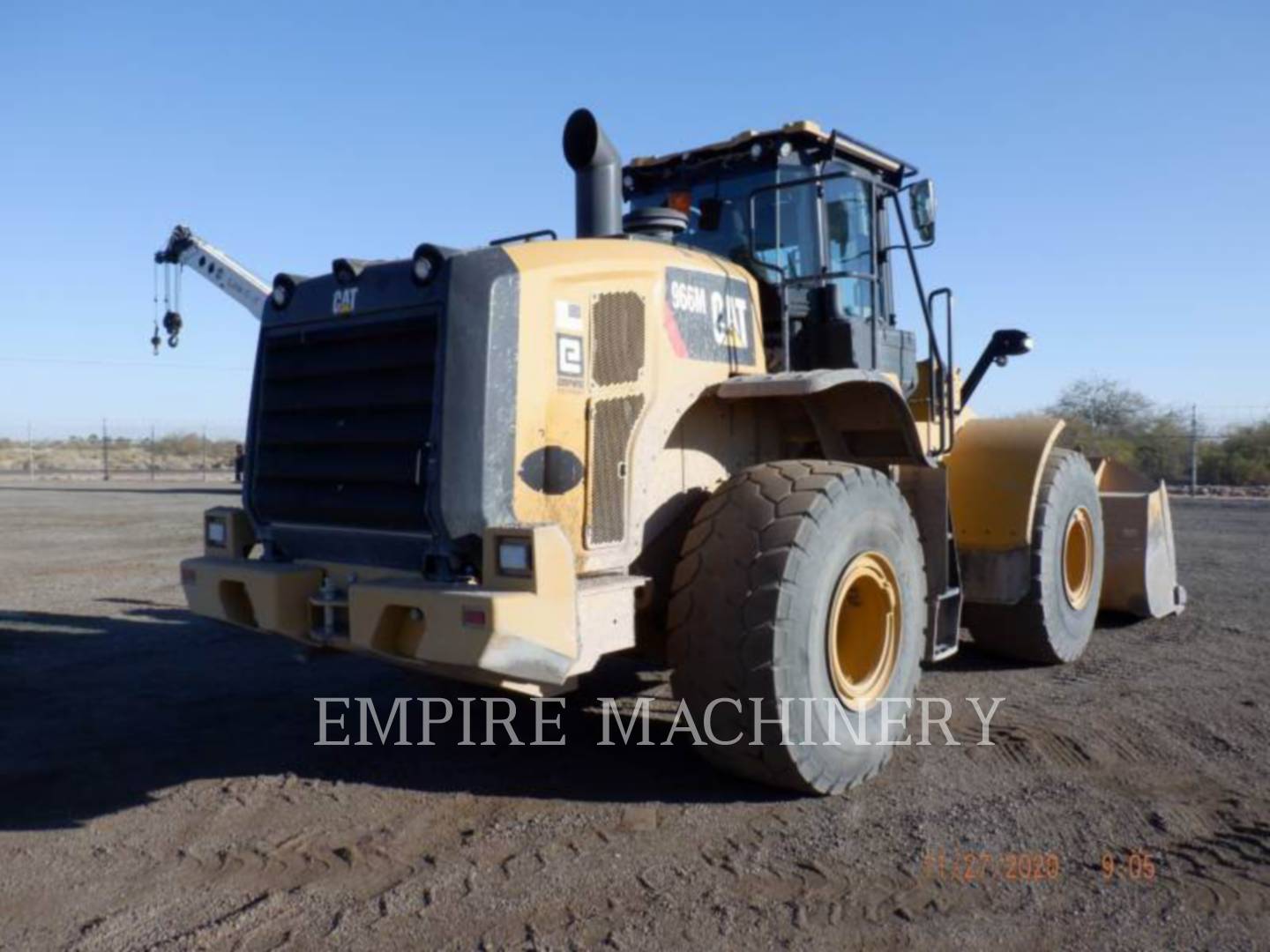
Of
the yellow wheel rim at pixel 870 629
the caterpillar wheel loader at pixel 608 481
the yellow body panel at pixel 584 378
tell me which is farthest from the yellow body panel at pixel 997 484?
the yellow body panel at pixel 584 378

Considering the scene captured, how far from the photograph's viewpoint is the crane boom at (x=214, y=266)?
19.0 metres

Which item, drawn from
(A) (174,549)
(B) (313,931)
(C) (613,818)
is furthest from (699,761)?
(A) (174,549)

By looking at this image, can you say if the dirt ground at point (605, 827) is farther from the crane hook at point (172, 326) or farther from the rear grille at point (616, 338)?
the crane hook at point (172, 326)

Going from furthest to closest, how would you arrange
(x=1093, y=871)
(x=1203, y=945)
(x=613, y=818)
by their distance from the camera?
(x=613, y=818)
(x=1093, y=871)
(x=1203, y=945)

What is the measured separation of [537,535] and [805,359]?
2.22 meters

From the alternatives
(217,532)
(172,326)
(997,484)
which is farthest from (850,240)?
(172,326)

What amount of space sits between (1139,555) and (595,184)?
5278mm

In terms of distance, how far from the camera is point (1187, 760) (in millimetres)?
4766

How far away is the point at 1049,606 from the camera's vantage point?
6547 mm

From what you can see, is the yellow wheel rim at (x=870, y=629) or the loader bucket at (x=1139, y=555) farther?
the loader bucket at (x=1139, y=555)

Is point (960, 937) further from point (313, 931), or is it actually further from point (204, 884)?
point (204, 884)

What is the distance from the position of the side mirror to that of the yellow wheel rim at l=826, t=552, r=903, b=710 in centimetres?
200

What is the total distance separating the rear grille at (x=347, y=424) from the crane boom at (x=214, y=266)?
15.0 metres

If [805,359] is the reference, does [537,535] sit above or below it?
below
